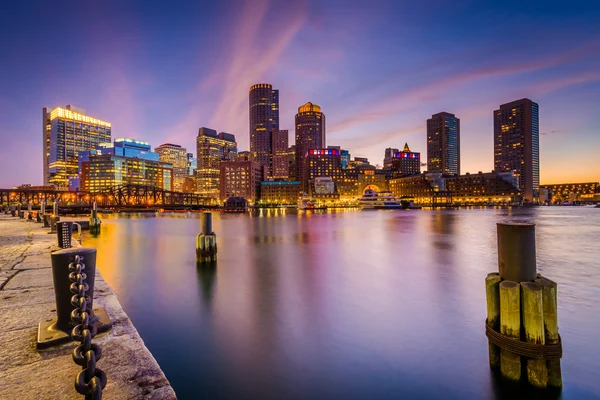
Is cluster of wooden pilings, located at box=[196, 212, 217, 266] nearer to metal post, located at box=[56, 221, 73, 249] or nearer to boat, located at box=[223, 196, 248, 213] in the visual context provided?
metal post, located at box=[56, 221, 73, 249]

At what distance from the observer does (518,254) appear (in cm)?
633

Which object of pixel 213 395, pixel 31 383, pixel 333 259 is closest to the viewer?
pixel 31 383

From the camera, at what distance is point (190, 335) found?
10422 millimetres

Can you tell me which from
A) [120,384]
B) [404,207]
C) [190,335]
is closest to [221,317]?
[190,335]

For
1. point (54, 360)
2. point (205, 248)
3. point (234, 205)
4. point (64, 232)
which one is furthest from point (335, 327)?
point (234, 205)

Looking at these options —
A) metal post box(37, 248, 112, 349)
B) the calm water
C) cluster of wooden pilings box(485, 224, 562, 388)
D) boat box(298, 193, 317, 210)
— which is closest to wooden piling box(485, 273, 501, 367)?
cluster of wooden pilings box(485, 224, 562, 388)

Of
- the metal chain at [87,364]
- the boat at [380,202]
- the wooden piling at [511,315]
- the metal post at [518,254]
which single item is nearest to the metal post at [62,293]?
the metal chain at [87,364]

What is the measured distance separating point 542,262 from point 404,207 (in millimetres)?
173992

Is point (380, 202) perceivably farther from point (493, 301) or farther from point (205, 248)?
point (493, 301)

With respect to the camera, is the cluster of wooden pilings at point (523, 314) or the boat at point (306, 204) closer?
the cluster of wooden pilings at point (523, 314)

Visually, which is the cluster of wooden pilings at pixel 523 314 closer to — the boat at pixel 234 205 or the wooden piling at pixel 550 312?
the wooden piling at pixel 550 312

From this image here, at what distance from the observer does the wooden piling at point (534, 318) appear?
5.97 m

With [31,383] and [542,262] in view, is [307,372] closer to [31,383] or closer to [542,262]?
[31,383]

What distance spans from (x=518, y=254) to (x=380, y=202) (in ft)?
584
